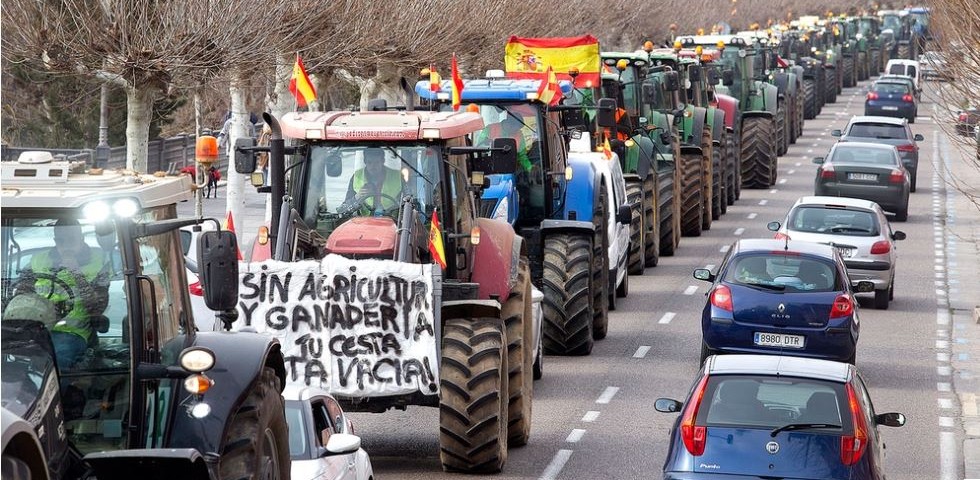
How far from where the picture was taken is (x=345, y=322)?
12727mm

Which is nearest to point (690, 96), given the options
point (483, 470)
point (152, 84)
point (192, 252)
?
point (152, 84)

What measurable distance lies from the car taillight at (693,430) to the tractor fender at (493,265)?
9.83 ft

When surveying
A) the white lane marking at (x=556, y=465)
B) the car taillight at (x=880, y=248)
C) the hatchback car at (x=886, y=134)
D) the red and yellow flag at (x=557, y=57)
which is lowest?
the white lane marking at (x=556, y=465)

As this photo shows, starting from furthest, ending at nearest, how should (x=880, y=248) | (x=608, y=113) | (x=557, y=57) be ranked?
(x=557, y=57) < (x=880, y=248) < (x=608, y=113)

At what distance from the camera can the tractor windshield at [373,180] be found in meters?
13.3

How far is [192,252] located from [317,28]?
763cm

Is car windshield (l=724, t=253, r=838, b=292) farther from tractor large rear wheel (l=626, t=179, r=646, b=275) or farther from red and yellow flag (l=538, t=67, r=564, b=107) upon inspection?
tractor large rear wheel (l=626, t=179, r=646, b=275)

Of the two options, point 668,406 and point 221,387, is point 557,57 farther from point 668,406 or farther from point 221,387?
point 221,387

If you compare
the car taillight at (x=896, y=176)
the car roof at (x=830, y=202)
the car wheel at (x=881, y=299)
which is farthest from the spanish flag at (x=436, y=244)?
the car taillight at (x=896, y=176)

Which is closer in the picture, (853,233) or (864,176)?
(853,233)

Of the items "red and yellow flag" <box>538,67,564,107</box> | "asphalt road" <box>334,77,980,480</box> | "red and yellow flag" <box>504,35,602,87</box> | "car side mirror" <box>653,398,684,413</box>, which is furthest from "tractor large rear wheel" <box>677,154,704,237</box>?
"car side mirror" <box>653,398,684,413</box>

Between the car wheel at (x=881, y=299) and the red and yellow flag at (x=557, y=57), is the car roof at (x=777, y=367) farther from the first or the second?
the red and yellow flag at (x=557, y=57)

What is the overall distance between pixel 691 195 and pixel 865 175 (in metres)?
3.76

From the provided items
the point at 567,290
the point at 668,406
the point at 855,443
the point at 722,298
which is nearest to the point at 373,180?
the point at 668,406
